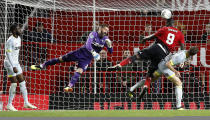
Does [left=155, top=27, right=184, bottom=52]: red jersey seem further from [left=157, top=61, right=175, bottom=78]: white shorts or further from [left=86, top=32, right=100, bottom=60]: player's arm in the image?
[left=86, top=32, right=100, bottom=60]: player's arm

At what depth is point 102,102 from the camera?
13.0 m

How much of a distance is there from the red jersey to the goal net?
245cm

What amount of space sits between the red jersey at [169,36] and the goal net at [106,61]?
2455mm

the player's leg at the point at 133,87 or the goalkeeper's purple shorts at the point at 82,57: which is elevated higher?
the goalkeeper's purple shorts at the point at 82,57

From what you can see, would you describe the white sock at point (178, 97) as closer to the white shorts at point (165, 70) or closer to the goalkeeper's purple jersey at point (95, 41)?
the white shorts at point (165, 70)

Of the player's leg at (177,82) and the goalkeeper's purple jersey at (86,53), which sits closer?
the player's leg at (177,82)

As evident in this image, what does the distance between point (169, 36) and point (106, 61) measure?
322 centimetres

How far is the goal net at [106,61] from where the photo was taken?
13031 mm

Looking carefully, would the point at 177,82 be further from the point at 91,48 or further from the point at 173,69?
the point at 91,48

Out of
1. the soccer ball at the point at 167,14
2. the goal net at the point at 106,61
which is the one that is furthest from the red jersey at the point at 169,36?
the goal net at the point at 106,61

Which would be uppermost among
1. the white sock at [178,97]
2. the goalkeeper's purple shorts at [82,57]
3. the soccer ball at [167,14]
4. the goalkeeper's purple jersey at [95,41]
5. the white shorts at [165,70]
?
the soccer ball at [167,14]

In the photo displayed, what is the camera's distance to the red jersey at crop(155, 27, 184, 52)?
10523mm

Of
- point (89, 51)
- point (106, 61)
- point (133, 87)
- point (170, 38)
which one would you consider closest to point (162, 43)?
point (170, 38)

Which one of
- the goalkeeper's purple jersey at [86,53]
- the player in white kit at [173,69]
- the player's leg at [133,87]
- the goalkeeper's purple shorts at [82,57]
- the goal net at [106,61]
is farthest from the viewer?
the goal net at [106,61]
